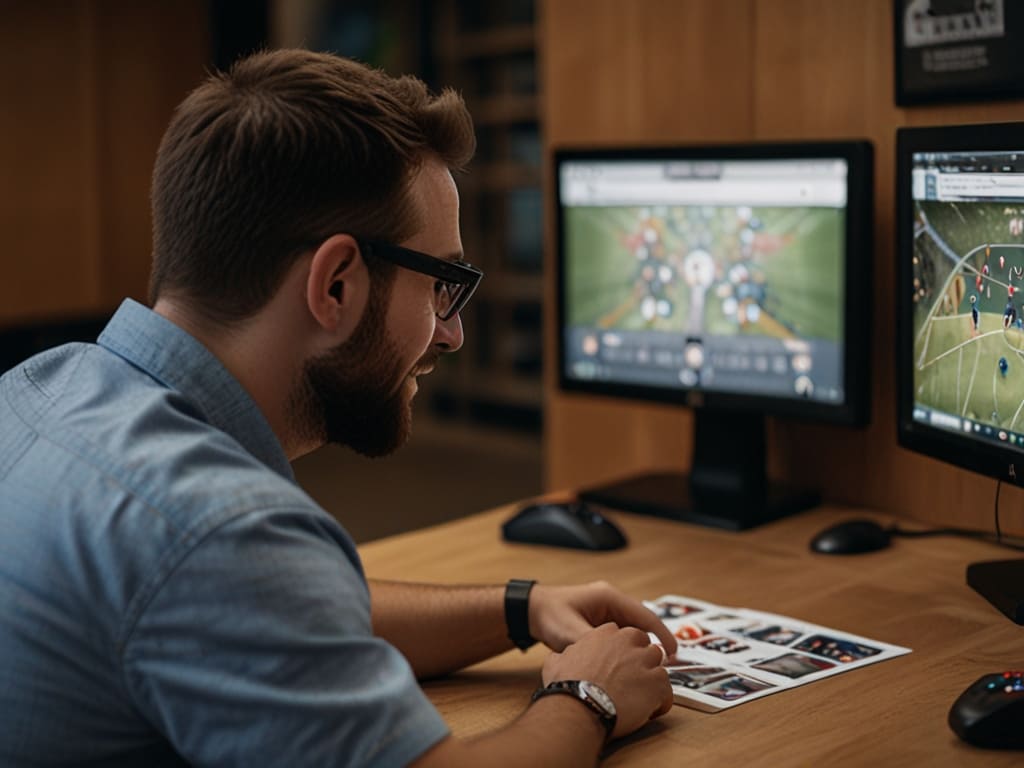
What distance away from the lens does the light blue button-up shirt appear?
999 millimetres

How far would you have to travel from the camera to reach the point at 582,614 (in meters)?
1.53

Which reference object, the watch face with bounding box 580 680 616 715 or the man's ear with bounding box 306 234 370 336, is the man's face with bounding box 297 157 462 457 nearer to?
the man's ear with bounding box 306 234 370 336

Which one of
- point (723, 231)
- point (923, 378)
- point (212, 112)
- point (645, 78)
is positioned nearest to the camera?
point (212, 112)

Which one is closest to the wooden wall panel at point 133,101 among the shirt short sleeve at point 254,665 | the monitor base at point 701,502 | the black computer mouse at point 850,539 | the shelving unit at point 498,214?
the shelving unit at point 498,214

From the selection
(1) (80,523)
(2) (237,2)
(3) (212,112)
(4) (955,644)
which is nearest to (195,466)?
(1) (80,523)

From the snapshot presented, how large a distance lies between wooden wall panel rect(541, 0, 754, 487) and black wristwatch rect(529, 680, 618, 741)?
1.13 metres

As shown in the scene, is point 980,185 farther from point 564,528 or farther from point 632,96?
point 632,96

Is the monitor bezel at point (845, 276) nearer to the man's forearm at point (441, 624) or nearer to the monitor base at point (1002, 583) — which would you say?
the monitor base at point (1002, 583)

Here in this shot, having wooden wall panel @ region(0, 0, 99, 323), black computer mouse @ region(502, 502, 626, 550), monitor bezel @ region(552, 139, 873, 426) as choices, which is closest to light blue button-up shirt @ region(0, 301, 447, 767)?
black computer mouse @ region(502, 502, 626, 550)

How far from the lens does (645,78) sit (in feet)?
8.02

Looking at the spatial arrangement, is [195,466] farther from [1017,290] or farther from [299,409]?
[1017,290]

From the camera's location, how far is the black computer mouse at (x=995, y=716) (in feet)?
4.07

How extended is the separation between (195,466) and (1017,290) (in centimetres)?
100

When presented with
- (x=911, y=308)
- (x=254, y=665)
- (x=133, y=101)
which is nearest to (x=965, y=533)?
(x=911, y=308)
